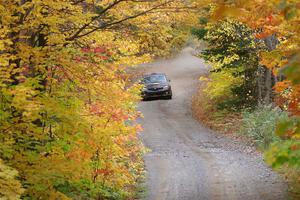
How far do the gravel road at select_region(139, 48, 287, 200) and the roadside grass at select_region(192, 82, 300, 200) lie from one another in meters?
0.34

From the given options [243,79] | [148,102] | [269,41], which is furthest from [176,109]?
[269,41]

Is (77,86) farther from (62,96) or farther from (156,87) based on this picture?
(156,87)

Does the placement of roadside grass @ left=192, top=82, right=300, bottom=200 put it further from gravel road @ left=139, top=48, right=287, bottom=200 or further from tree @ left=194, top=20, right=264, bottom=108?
tree @ left=194, top=20, right=264, bottom=108

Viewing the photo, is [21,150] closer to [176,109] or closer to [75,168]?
[75,168]

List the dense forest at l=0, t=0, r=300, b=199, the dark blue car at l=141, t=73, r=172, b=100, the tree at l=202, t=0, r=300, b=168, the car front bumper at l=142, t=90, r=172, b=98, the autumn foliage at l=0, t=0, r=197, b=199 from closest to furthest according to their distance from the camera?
1. the tree at l=202, t=0, r=300, b=168
2. the dense forest at l=0, t=0, r=300, b=199
3. the autumn foliage at l=0, t=0, r=197, b=199
4. the dark blue car at l=141, t=73, r=172, b=100
5. the car front bumper at l=142, t=90, r=172, b=98

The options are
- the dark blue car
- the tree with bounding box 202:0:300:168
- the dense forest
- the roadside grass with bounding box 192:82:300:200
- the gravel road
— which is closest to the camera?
the tree with bounding box 202:0:300:168

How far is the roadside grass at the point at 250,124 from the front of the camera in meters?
13.9

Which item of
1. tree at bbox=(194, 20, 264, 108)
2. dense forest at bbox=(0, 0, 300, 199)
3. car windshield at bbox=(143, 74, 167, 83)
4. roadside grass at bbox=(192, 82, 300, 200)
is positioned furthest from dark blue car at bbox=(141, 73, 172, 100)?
dense forest at bbox=(0, 0, 300, 199)

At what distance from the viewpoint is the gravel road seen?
42.9 feet

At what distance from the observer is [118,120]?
11.4 metres

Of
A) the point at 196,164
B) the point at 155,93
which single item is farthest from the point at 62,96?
the point at 155,93

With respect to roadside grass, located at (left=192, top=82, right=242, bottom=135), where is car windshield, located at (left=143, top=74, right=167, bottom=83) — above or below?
below

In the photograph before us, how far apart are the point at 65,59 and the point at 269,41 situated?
41.0 feet

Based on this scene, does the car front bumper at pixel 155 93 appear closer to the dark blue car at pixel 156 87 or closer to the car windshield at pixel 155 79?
the dark blue car at pixel 156 87
